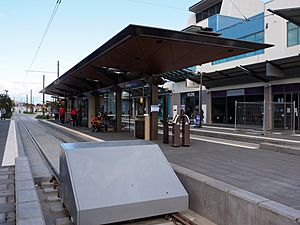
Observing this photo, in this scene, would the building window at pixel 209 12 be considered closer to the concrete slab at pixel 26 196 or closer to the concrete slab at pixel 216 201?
the concrete slab at pixel 216 201

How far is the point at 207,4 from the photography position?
119 ft

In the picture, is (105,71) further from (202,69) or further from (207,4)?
(207,4)

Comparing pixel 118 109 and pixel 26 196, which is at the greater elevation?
pixel 118 109

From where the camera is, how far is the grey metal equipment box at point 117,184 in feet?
14.9

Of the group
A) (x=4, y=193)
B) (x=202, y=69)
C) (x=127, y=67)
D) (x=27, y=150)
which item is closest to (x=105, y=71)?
(x=127, y=67)

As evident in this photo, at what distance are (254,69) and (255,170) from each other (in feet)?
51.8

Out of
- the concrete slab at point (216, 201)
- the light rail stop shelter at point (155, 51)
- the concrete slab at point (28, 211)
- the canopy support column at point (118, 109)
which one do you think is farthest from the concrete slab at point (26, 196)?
the canopy support column at point (118, 109)

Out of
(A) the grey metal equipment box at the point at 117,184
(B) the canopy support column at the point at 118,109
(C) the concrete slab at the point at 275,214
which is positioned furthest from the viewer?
(B) the canopy support column at the point at 118,109

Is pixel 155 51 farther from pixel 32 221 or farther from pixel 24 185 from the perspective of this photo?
pixel 32 221

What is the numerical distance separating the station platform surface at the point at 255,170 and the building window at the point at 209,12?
2865 centimetres

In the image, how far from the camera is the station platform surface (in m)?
5.17

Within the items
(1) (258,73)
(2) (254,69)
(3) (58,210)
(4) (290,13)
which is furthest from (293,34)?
(3) (58,210)

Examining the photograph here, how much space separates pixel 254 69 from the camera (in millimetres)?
21438

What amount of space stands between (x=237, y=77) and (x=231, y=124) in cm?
438
